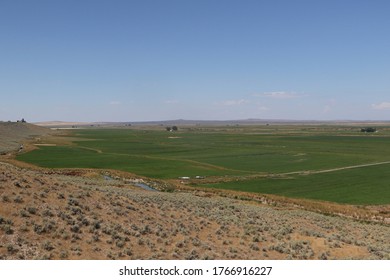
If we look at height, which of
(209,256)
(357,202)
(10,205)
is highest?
(10,205)

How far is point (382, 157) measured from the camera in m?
98.6

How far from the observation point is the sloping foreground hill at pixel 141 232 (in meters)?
19.0

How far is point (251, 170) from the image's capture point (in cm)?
8012

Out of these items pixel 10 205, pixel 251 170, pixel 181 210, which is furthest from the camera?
pixel 251 170

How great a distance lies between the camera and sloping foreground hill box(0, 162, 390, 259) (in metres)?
19.0

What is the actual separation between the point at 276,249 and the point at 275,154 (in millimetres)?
88295

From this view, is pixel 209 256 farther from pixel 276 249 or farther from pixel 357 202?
pixel 357 202

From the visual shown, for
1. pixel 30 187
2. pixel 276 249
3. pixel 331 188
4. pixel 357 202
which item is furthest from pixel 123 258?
pixel 331 188

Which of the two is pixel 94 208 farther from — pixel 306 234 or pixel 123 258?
pixel 306 234

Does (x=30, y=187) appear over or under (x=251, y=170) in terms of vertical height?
A: over

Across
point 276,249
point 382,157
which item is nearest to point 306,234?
point 276,249

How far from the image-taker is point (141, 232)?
23188mm

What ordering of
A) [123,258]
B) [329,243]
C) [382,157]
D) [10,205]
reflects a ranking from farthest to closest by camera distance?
[382,157], [329,243], [10,205], [123,258]

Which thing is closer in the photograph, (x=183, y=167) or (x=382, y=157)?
(x=183, y=167)
